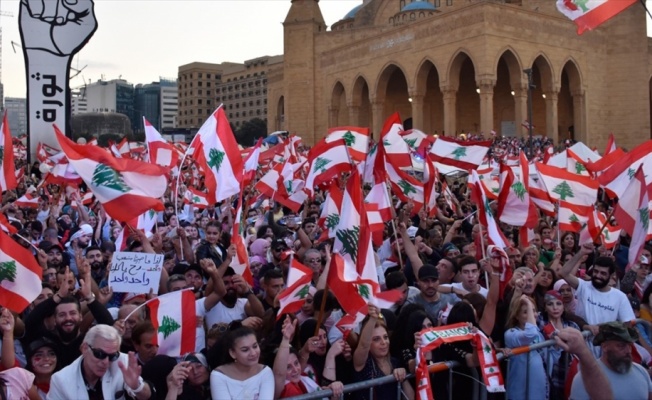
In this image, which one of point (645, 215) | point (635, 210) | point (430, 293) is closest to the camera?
point (430, 293)

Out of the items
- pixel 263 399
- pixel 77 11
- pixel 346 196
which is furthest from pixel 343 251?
pixel 77 11

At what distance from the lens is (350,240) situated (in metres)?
5.52

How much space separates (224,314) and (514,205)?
15.6ft

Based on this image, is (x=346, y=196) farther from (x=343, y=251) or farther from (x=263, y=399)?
(x=263, y=399)

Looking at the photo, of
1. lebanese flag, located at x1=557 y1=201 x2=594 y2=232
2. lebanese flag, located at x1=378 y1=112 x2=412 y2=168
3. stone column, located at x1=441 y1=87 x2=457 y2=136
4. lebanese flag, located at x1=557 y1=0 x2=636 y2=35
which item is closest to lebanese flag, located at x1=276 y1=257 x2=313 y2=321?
lebanese flag, located at x1=557 y1=0 x2=636 y2=35

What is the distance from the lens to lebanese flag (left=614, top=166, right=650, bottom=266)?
6.94 meters

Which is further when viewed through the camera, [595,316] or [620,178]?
[620,178]

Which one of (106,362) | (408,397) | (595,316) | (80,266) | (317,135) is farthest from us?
(317,135)

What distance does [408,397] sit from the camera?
4.57 m

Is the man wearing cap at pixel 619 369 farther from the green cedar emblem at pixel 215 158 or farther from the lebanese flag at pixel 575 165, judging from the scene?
the lebanese flag at pixel 575 165

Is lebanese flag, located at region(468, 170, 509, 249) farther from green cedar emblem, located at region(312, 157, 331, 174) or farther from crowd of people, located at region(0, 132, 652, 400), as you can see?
green cedar emblem, located at region(312, 157, 331, 174)

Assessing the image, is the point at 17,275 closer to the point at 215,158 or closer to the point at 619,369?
the point at 215,158

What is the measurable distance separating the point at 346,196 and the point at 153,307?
6.03 feet

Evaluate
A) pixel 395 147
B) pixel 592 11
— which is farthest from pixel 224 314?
pixel 395 147
